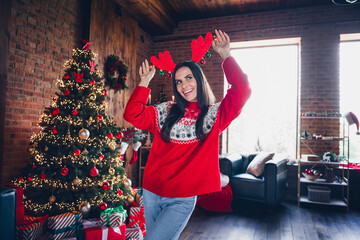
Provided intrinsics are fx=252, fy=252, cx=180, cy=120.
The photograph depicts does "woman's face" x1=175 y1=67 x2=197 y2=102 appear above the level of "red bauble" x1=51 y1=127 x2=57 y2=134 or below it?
above

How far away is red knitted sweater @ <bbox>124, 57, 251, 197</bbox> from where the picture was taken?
1168 mm

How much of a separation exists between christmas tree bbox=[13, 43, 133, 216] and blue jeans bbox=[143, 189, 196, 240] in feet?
5.12

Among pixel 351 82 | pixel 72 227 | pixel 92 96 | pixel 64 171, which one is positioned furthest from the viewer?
pixel 351 82

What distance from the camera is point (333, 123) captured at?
446cm

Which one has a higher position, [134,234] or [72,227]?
[72,227]

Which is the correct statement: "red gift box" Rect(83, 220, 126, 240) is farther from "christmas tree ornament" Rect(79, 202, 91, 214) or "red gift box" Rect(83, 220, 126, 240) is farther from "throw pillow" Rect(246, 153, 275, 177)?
"throw pillow" Rect(246, 153, 275, 177)

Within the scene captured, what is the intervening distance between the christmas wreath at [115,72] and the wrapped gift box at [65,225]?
88.8 inches

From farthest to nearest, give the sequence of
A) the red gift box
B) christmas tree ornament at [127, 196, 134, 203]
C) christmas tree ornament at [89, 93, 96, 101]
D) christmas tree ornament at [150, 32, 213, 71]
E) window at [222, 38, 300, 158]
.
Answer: window at [222, 38, 300, 158] → christmas tree ornament at [127, 196, 134, 203] → christmas tree ornament at [89, 93, 96, 101] → the red gift box → christmas tree ornament at [150, 32, 213, 71]

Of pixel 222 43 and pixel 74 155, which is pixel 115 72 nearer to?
pixel 74 155

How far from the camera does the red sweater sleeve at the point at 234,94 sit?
1.24 meters

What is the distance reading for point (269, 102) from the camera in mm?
5188

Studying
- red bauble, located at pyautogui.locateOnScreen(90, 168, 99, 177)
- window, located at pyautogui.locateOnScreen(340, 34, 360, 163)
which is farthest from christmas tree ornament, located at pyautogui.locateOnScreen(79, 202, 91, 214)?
window, located at pyautogui.locateOnScreen(340, 34, 360, 163)

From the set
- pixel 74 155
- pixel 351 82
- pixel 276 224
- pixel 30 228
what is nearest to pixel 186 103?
pixel 74 155

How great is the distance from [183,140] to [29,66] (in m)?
2.65
